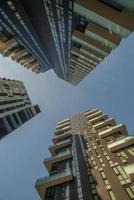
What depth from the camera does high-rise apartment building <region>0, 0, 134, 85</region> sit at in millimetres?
22531

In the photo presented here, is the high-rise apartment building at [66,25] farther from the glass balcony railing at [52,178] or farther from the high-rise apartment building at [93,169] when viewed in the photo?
the glass balcony railing at [52,178]

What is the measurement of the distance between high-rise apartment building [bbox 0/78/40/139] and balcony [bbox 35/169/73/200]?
87.4 feet

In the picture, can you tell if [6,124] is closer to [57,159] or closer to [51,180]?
[57,159]

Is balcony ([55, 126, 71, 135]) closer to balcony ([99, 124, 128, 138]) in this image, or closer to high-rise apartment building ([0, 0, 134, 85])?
high-rise apartment building ([0, 0, 134, 85])

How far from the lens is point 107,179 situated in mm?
28938

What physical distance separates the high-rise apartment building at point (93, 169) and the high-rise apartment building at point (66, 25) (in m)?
13.9

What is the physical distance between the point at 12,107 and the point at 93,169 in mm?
44994

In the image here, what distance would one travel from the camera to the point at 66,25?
33.9 metres

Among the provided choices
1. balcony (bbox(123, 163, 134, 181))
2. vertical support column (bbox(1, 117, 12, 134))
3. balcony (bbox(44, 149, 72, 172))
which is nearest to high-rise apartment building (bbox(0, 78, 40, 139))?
vertical support column (bbox(1, 117, 12, 134))

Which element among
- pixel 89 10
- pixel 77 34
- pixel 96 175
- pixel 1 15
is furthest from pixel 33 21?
pixel 96 175

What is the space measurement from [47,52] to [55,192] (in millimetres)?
42713

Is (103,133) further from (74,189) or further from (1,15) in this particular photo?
(1,15)

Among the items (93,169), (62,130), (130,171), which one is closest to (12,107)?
(62,130)

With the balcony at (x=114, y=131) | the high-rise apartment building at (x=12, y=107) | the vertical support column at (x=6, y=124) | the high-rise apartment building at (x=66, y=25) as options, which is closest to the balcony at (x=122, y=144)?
the balcony at (x=114, y=131)
